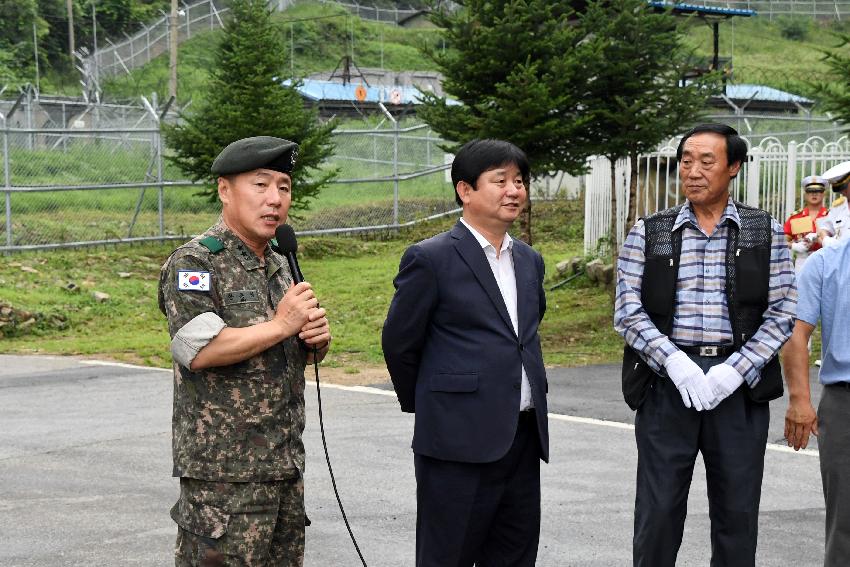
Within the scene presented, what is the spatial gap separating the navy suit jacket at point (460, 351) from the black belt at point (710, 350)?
2.35ft

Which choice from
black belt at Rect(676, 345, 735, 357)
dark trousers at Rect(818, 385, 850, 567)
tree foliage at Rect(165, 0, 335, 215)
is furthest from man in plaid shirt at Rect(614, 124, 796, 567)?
tree foliage at Rect(165, 0, 335, 215)

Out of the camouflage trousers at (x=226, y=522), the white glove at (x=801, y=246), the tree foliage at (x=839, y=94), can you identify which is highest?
the tree foliage at (x=839, y=94)

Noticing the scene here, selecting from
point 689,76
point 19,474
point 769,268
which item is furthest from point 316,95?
point 769,268

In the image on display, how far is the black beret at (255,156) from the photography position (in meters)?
3.99

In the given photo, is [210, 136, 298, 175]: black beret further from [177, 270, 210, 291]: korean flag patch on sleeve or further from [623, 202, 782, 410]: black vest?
[623, 202, 782, 410]: black vest

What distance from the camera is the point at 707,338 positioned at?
4.88 meters

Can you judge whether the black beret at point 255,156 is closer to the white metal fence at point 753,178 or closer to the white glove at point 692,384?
the white glove at point 692,384

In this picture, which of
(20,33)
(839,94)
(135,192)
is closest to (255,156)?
(839,94)

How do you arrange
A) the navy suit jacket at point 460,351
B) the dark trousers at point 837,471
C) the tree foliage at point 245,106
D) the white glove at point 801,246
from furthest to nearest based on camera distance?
the tree foliage at point 245,106, the white glove at point 801,246, the dark trousers at point 837,471, the navy suit jacket at point 460,351

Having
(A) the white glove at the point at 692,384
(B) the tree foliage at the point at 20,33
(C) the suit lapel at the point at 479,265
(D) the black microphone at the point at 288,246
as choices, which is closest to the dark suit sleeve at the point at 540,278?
(C) the suit lapel at the point at 479,265

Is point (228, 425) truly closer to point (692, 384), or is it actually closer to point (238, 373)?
point (238, 373)

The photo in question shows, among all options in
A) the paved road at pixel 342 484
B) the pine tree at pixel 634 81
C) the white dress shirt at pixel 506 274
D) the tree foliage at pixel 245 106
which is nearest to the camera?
the white dress shirt at pixel 506 274

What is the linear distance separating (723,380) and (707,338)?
0.21m

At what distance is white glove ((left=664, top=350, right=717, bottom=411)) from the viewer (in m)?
4.73
